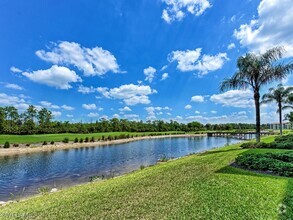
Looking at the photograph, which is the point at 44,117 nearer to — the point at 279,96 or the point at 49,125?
the point at 49,125

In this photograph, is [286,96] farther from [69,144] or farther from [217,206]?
[69,144]

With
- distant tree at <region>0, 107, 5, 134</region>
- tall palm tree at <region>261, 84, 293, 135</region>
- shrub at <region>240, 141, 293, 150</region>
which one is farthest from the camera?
distant tree at <region>0, 107, 5, 134</region>

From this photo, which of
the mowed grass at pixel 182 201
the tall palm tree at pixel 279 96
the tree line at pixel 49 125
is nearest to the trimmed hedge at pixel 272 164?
the mowed grass at pixel 182 201

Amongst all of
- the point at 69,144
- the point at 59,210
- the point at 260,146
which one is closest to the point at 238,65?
the point at 260,146

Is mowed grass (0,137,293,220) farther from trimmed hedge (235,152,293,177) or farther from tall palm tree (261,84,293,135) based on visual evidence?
tall palm tree (261,84,293,135)

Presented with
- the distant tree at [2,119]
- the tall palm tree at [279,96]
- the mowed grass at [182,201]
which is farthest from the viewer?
the distant tree at [2,119]

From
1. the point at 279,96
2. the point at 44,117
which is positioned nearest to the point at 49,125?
the point at 44,117

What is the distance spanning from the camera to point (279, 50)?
19109mm

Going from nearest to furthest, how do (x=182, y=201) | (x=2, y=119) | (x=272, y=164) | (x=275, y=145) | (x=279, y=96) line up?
(x=182, y=201) < (x=272, y=164) < (x=275, y=145) < (x=279, y=96) < (x=2, y=119)

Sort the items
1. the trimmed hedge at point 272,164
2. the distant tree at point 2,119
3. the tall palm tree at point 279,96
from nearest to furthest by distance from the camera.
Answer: the trimmed hedge at point 272,164
the tall palm tree at point 279,96
the distant tree at point 2,119

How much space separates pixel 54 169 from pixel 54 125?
58.8 m

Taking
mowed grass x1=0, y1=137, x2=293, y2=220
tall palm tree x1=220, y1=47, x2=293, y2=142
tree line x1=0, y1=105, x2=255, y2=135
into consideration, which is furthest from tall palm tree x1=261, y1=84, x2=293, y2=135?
tree line x1=0, y1=105, x2=255, y2=135

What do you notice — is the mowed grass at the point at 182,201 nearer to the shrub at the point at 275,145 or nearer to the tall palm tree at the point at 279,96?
the shrub at the point at 275,145

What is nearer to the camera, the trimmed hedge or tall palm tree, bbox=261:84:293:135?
the trimmed hedge
